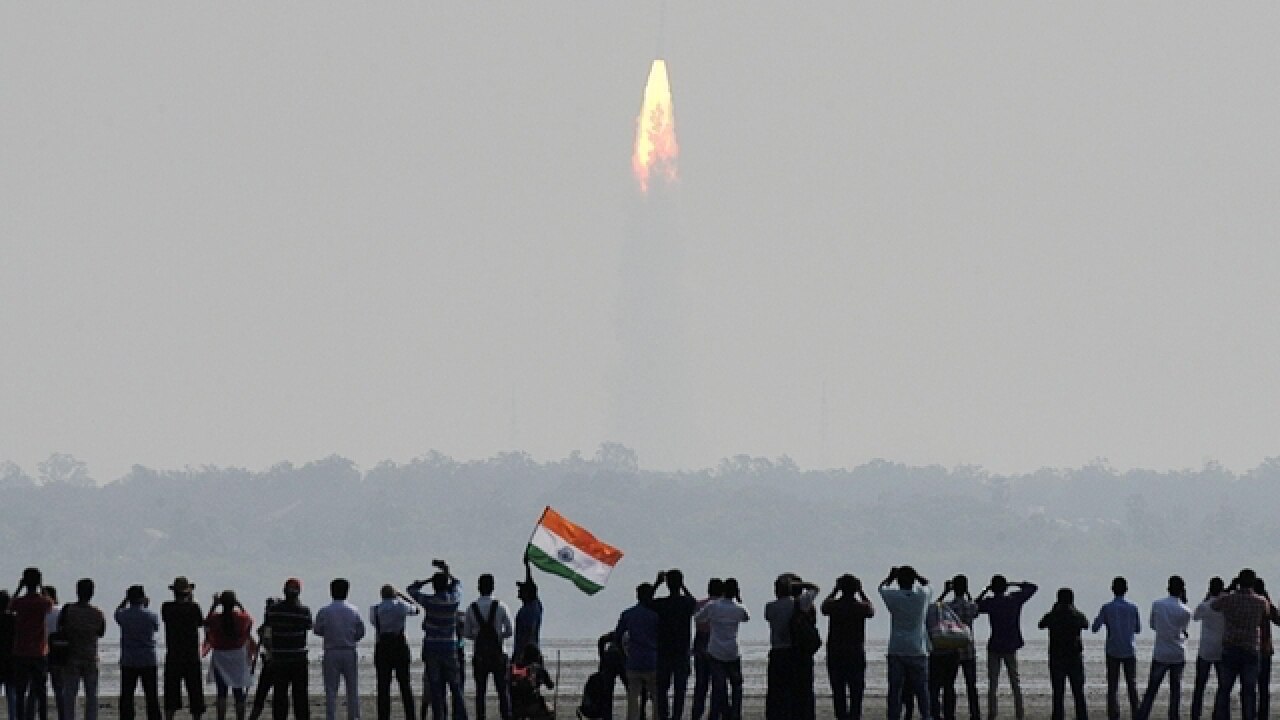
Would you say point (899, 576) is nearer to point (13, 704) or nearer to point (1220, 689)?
point (1220, 689)

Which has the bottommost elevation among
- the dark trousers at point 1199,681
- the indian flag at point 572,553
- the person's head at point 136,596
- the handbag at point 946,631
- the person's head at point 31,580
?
the dark trousers at point 1199,681

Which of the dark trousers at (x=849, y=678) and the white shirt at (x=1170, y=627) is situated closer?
the dark trousers at (x=849, y=678)

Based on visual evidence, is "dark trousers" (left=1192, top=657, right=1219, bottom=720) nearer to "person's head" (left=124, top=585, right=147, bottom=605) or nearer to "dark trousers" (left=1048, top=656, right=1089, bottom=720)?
"dark trousers" (left=1048, top=656, right=1089, bottom=720)

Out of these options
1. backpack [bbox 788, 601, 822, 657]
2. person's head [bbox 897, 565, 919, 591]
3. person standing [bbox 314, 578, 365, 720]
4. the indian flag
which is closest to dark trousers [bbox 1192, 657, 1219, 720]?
person's head [bbox 897, 565, 919, 591]

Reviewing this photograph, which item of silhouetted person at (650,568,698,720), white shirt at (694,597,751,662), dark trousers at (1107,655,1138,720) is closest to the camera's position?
white shirt at (694,597,751,662)

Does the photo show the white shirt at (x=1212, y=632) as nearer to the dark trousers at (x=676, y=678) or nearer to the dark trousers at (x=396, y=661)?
the dark trousers at (x=676, y=678)

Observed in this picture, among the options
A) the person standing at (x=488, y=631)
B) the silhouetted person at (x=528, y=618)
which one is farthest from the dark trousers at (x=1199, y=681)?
the person standing at (x=488, y=631)

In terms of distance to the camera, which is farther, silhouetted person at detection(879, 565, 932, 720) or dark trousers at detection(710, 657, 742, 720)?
dark trousers at detection(710, 657, 742, 720)
